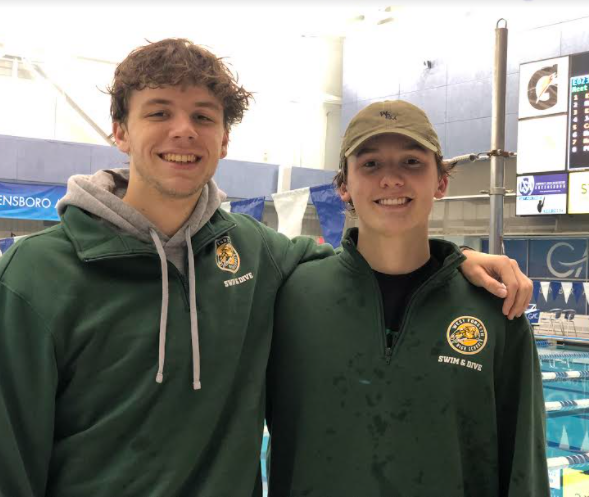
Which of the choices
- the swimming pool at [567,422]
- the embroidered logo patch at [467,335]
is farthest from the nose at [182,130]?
the swimming pool at [567,422]

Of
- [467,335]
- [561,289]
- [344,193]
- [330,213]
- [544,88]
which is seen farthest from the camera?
[561,289]

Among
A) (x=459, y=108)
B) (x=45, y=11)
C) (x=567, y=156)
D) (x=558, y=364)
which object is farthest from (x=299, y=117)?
(x=558, y=364)

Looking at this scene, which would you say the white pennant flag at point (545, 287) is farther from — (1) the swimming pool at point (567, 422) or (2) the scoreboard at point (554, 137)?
(1) the swimming pool at point (567, 422)

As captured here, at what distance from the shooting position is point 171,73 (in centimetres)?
203

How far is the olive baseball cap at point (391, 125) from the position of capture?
2.17 meters

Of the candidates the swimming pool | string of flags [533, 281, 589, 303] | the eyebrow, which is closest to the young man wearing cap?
the eyebrow

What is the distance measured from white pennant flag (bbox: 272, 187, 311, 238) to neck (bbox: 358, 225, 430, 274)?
5747 millimetres

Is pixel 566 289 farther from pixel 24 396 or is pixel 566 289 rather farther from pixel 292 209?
pixel 24 396

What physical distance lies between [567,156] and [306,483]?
535 inches

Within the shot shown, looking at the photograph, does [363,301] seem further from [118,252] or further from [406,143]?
[118,252]

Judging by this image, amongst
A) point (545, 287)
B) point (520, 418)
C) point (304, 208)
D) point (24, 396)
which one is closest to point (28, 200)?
point (304, 208)

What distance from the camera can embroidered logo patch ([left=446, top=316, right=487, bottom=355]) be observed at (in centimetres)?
207

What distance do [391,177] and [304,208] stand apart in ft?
19.4

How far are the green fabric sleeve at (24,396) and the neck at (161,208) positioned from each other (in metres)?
0.46
